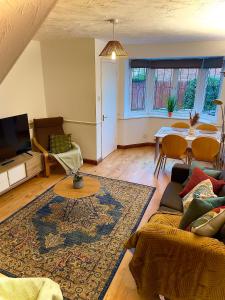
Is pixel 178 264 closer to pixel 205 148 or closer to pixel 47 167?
Answer: pixel 205 148

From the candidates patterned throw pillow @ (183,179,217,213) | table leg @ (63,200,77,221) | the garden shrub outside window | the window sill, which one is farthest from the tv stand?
the garden shrub outside window

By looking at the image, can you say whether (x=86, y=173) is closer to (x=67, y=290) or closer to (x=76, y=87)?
(x=76, y=87)

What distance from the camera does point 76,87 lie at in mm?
4172

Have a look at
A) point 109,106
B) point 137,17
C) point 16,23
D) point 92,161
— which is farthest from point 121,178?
point 16,23

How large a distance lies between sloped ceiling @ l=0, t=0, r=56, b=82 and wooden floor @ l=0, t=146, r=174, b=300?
1.90m

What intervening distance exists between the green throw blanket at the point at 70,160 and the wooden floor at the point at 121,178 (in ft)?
0.75

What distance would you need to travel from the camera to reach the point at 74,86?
418 cm

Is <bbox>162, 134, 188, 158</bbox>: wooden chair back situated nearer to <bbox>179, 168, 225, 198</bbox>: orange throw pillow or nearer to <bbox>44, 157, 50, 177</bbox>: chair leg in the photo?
<bbox>179, 168, 225, 198</bbox>: orange throw pillow

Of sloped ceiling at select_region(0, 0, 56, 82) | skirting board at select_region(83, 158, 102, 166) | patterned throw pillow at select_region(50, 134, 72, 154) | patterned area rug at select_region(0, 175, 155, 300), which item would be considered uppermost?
sloped ceiling at select_region(0, 0, 56, 82)

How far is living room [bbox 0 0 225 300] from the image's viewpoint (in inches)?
77.8

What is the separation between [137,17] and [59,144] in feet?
8.32

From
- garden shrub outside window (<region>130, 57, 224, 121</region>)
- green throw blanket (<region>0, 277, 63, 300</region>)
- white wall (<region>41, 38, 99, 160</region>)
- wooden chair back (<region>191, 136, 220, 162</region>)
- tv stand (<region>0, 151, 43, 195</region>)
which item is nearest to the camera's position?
green throw blanket (<region>0, 277, 63, 300</region>)

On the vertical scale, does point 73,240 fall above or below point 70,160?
below

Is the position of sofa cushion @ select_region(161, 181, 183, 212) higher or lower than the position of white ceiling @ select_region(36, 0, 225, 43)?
lower
